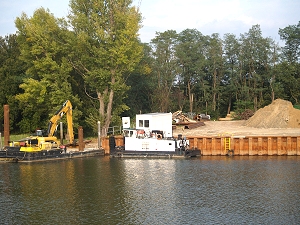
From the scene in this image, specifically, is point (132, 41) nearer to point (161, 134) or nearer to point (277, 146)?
point (161, 134)

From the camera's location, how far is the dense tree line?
51719mm

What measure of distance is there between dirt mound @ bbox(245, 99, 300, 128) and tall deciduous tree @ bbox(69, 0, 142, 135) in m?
16.1

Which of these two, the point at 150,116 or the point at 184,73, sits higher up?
the point at 184,73

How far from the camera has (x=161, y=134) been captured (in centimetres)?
4306

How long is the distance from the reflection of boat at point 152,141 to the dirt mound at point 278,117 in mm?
13580

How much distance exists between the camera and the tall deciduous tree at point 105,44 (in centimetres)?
5103

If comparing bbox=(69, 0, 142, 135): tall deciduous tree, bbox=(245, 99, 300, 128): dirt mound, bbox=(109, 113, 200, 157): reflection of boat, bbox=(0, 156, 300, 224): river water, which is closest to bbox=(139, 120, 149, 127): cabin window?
bbox=(109, 113, 200, 157): reflection of boat

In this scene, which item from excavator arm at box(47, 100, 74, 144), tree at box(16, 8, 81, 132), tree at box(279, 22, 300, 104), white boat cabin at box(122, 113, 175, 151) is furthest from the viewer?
tree at box(279, 22, 300, 104)

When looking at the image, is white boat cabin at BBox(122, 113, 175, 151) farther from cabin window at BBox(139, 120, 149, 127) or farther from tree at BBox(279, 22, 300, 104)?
tree at BBox(279, 22, 300, 104)

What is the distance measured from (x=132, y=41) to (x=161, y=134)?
45.4 ft

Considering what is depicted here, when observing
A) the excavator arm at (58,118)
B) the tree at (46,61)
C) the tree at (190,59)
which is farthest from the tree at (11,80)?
the tree at (190,59)

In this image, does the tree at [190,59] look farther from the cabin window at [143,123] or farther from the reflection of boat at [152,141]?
the reflection of boat at [152,141]

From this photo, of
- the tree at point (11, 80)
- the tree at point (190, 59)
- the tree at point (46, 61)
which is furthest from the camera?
the tree at point (190, 59)

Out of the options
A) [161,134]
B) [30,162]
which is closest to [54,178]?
[30,162]
